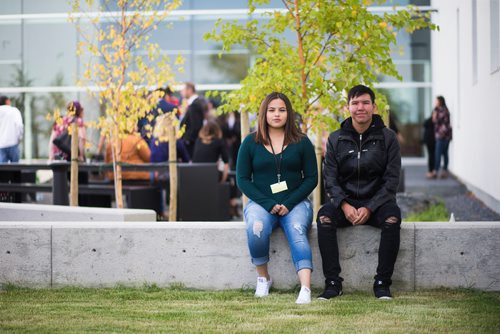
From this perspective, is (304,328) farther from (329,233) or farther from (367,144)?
(367,144)

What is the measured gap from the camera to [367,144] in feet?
25.7

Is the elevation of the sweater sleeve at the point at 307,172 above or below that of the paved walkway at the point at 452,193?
above

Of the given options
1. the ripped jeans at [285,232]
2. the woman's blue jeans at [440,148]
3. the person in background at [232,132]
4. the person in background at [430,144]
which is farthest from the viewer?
the person in background at [430,144]

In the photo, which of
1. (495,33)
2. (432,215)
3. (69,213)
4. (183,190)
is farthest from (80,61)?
(69,213)

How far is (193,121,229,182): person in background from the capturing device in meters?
15.4

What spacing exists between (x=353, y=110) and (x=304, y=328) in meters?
2.14

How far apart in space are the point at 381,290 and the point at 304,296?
59cm

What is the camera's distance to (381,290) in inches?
292

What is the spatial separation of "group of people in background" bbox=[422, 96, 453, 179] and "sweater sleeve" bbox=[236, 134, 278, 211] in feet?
46.8

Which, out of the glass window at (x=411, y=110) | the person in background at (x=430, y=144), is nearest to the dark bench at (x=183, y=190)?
the person in background at (x=430, y=144)

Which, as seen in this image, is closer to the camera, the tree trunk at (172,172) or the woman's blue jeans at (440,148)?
the tree trunk at (172,172)

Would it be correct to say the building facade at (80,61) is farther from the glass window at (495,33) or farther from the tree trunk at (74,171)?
the tree trunk at (74,171)

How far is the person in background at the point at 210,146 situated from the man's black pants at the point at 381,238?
7751mm

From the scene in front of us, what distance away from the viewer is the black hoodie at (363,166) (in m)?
7.73
